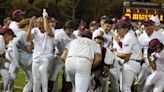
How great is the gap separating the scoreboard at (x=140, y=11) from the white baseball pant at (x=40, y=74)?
12.6 m

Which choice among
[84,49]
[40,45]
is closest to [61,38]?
[40,45]

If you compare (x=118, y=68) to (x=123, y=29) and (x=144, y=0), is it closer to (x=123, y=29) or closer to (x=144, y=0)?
(x=123, y=29)

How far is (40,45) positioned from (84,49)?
216 cm

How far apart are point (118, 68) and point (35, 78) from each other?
7.41 feet

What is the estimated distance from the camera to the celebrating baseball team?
10.2 metres

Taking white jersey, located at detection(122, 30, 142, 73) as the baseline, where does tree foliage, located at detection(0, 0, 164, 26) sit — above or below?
above

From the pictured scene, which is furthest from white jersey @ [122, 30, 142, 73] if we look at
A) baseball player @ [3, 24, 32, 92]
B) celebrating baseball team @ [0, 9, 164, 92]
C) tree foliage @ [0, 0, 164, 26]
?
tree foliage @ [0, 0, 164, 26]

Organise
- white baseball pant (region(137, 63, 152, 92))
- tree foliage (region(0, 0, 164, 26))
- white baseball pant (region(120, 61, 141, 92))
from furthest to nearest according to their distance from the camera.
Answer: tree foliage (region(0, 0, 164, 26)) → white baseball pant (region(137, 63, 152, 92)) → white baseball pant (region(120, 61, 141, 92))

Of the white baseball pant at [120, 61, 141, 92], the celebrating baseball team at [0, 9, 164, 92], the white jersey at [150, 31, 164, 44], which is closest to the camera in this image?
the celebrating baseball team at [0, 9, 164, 92]

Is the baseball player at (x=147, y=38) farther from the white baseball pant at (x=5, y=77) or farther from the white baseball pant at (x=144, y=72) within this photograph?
the white baseball pant at (x=5, y=77)

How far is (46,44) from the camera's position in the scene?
39.9ft

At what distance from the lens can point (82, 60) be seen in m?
10.1

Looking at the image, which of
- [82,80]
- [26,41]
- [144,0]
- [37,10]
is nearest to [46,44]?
[26,41]

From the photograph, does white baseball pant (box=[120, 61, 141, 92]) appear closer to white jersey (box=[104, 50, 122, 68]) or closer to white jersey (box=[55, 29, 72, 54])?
white jersey (box=[104, 50, 122, 68])
